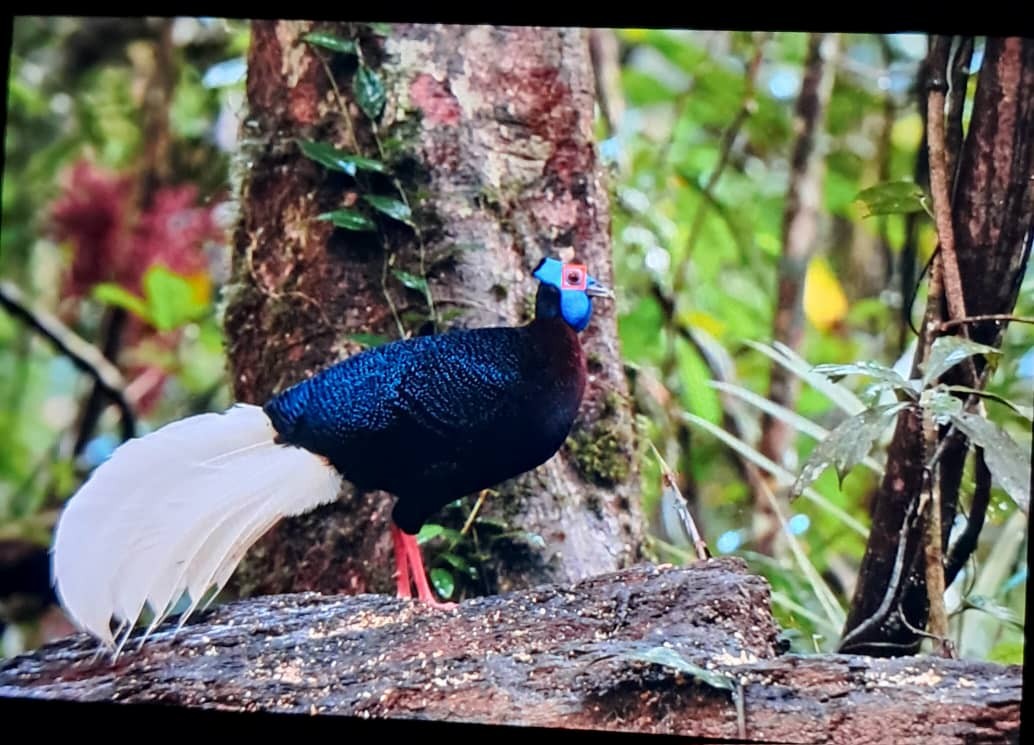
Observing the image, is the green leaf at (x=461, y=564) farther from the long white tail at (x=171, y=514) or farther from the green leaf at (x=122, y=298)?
the green leaf at (x=122, y=298)

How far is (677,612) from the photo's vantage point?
1.44m

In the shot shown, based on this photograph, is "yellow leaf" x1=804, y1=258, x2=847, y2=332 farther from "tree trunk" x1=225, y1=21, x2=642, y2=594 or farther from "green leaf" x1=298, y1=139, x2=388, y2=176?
"green leaf" x1=298, y1=139, x2=388, y2=176

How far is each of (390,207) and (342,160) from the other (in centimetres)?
11

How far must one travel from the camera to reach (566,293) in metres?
1.63

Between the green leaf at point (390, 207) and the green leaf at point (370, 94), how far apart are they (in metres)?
0.14

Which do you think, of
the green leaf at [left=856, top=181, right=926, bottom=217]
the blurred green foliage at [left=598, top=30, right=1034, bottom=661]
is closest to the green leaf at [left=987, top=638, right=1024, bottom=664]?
the blurred green foliage at [left=598, top=30, right=1034, bottom=661]

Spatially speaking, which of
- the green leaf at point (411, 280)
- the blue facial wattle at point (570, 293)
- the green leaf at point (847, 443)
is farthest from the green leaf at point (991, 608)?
the green leaf at point (411, 280)

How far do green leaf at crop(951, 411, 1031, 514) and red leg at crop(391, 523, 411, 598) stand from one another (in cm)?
77

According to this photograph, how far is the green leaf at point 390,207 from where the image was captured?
1.72m

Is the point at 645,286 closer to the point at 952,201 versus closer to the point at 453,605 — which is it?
the point at 952,201

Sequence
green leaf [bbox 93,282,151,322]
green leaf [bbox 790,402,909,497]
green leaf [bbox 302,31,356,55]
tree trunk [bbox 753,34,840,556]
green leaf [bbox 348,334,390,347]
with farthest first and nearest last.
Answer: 1. green leaf [bbox 93,282,151,322]
2. tree trunk [bbox 753,34,840,556]
3. green leaf [bbox 302,31,356,55]
4. green leaf [bbox 348,334,390,347]
5. green leaf [bbox 790,402,909,497]

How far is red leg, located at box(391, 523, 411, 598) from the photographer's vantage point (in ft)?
5.22

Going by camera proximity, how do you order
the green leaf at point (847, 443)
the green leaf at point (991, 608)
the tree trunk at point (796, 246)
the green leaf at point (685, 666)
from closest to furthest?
the green leaf at point (685, 666)
the green leaf at point (847, 443)
the green leaf at point (991, 608)
the tree trunk at point (796, 246)

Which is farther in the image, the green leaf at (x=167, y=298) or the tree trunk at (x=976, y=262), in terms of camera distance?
the green leaf at (x=167, y=298)
